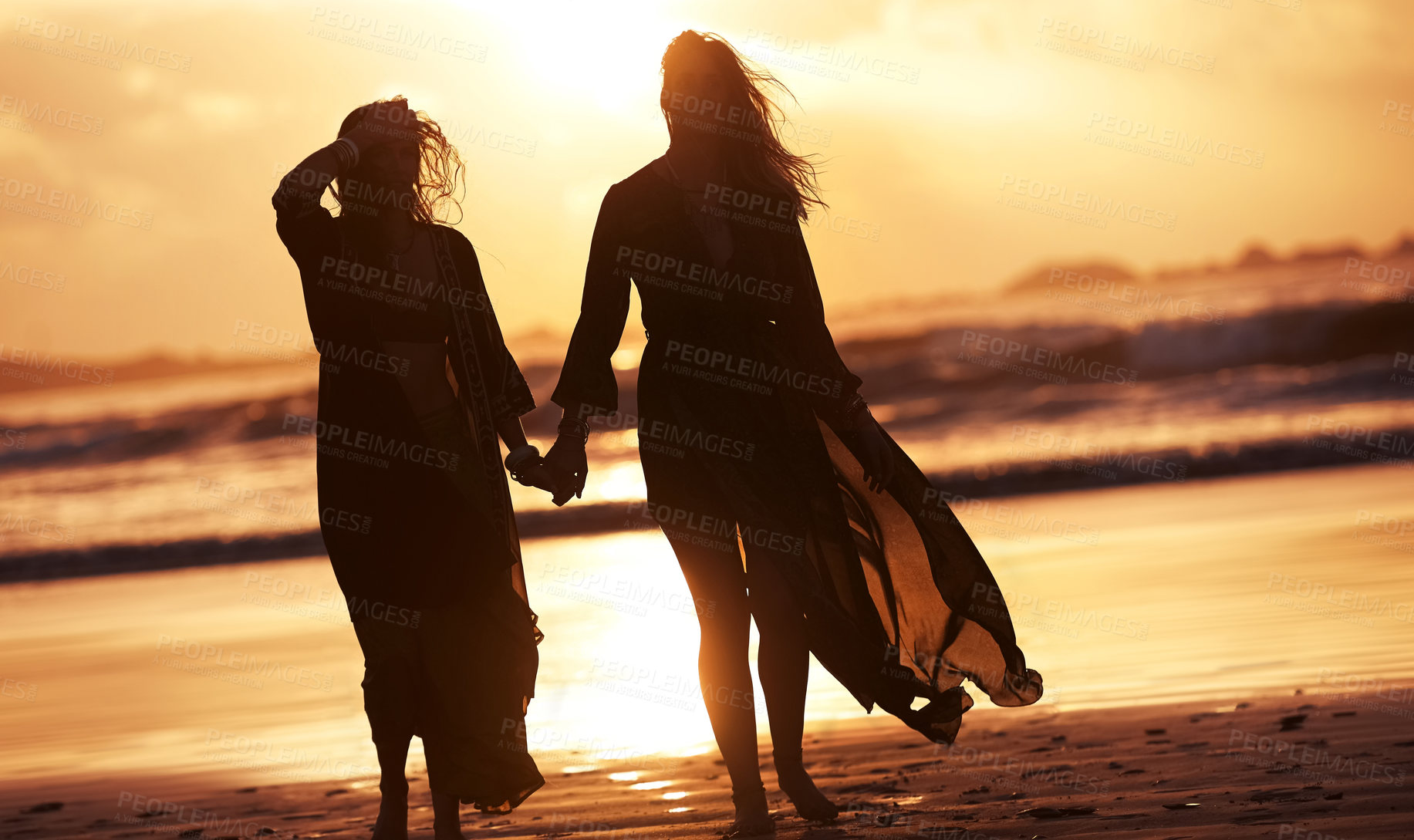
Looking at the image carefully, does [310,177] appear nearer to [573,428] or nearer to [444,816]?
[573,428]

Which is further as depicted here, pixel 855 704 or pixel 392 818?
pixel 855 704

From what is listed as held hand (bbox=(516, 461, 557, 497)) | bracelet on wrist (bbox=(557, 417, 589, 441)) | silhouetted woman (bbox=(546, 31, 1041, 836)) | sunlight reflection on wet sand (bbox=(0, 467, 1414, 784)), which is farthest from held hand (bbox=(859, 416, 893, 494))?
sunlight reflection on wet sand (bbox=(0, 467, 1414, 784))

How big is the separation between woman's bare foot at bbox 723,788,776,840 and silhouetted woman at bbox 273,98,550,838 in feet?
2.01

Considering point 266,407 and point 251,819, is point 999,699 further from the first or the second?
point 266,407

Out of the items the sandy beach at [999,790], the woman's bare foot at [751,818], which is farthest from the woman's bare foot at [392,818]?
the woman's bare foot at [751,818]

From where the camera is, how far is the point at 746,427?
13.4 ft

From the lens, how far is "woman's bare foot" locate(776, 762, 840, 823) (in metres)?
3.92

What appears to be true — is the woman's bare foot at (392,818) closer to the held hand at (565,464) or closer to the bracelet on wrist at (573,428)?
the held hand at (565,464)

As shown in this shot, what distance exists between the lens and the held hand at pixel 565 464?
4.12 metres

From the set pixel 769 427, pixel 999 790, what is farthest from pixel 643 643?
pixel 769 427

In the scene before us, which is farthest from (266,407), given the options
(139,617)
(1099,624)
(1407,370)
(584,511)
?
(1099,624)

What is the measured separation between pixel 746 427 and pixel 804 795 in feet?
3.56

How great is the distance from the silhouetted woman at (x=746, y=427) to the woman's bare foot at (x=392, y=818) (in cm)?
92

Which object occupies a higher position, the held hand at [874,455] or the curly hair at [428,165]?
the curly hair at [428,165]
